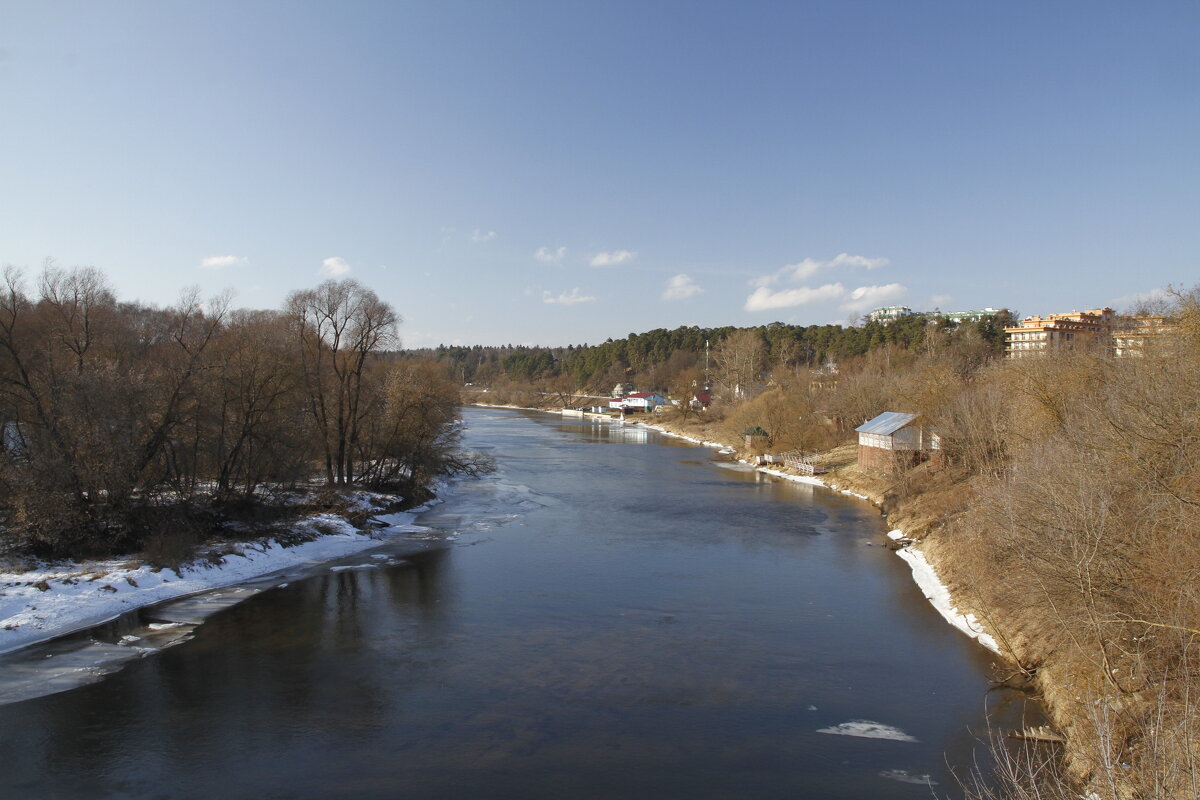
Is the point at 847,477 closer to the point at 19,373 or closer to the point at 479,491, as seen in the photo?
the point at 479,491

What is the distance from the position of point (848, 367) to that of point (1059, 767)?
202ft

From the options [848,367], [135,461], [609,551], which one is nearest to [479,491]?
[609,551]

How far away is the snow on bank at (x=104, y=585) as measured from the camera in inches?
587

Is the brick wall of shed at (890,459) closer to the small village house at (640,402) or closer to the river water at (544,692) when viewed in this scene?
the river water at (544,692)

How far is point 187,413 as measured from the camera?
2216 cm

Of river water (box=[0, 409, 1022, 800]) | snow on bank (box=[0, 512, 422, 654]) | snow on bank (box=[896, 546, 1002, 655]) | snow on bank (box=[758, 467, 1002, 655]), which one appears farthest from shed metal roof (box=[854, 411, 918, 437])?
snow on bank (box=[0, 512, 422, 654])

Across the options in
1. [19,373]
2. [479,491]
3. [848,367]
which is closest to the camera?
[19,373]

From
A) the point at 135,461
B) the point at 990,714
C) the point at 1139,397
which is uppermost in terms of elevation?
the point at 1139,397

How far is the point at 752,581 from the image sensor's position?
19.1 meters

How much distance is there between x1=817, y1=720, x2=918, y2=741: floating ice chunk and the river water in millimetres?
44

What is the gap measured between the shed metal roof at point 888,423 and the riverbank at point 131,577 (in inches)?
912

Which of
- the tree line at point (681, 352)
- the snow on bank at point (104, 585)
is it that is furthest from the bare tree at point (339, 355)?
the tree line at point (681, 352)

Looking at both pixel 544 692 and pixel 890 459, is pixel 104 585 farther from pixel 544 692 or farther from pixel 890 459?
pixel 890 459

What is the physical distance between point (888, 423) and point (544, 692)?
92.4ft
